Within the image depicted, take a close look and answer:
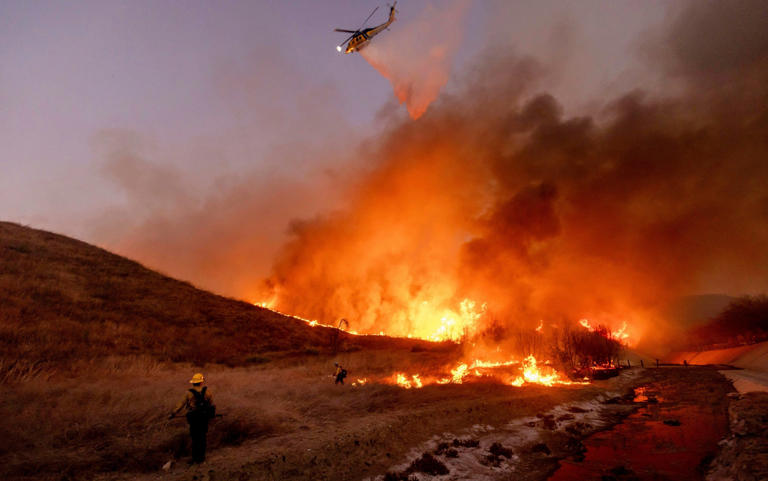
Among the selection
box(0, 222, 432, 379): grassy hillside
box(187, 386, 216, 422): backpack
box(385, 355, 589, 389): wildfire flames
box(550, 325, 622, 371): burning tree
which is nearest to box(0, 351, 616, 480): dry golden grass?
box(187, 386, 216, 422): backpack

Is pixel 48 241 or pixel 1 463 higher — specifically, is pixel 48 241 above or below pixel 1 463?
above

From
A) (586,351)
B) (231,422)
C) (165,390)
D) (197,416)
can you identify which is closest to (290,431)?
(231,422)

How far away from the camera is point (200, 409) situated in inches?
461

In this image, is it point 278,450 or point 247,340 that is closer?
point 278,450

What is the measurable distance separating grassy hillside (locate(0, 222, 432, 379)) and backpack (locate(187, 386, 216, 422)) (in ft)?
48.6

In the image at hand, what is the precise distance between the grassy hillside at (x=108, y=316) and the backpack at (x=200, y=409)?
14.8m

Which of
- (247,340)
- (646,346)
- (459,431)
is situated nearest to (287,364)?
(247,340)

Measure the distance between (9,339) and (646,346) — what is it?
414 ft

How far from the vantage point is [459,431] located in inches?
667

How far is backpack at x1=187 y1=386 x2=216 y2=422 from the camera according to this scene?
11.6m

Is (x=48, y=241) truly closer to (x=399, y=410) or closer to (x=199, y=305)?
(x=199, y=305)

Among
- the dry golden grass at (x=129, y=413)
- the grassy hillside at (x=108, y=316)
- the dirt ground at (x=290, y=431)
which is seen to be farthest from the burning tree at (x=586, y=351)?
the dry golden grass at (x=129, y=413)

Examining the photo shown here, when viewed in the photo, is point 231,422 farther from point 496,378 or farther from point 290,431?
point 496,378

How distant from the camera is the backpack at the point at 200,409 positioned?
1162 cm
